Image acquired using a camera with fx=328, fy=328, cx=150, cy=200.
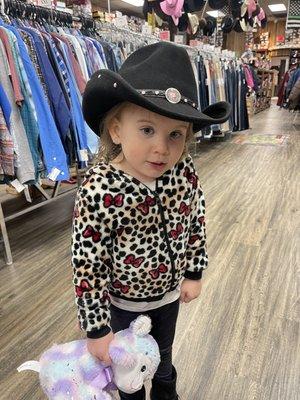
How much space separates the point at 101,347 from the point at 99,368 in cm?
5

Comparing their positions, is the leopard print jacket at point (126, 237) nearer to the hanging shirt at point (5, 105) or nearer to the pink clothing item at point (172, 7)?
the hanging shirt at point (5, 105)

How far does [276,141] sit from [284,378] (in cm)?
→ 525

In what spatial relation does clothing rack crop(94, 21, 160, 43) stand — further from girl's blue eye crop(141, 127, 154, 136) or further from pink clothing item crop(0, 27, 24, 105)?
girl's blue eye crop(141, 127, 154, 136)

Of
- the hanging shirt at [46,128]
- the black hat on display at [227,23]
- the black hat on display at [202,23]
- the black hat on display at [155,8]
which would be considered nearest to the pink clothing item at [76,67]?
the hanging shirt at [46,128]

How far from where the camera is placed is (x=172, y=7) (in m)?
4.63

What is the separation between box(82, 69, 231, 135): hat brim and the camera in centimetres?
60

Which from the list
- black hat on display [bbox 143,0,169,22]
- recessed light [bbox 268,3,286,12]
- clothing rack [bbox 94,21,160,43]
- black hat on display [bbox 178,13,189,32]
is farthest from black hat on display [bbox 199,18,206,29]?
recessed light [bbox 268,3,286,12]

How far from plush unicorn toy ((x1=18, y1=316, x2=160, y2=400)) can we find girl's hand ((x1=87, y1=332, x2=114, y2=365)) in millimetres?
13

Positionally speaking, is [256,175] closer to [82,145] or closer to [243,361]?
[82,145]

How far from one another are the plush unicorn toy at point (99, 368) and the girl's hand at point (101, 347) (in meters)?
0.01

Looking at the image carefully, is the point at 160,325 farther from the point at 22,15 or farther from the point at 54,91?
the point at 22,15

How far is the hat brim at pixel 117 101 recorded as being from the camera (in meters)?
0.60

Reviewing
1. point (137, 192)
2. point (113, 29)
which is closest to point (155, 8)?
Result: point (113, 29)

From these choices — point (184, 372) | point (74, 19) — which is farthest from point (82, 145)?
point (184, 372)
